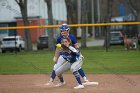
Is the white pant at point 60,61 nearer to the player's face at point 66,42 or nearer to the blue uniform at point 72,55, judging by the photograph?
the blue uniform at point 72,55

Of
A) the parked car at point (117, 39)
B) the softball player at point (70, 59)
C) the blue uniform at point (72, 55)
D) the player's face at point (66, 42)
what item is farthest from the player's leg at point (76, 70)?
the parked car at point (117, 39)

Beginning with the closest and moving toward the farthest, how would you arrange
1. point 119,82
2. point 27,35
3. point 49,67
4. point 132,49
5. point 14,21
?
point 119,82 < point 49,67 < point 132,49 < point 27,35 < point 14,21

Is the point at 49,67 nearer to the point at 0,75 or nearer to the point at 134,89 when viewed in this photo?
the point at 0,75

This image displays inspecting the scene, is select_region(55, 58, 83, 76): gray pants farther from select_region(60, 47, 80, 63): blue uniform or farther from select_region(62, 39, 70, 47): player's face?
select_region(62, 39, 70, 47): player's face

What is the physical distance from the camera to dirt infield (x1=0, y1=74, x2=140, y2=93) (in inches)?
425

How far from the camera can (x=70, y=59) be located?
11.1 m

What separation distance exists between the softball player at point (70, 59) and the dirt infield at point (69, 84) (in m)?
0.46

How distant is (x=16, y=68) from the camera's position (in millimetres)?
17203

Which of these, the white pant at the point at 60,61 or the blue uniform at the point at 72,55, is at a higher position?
the blue uniform at the point at 72,55

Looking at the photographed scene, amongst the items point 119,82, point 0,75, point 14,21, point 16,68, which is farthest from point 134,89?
point 14,21

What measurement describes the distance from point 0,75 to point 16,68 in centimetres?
226

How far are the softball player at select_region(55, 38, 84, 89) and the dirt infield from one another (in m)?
0.46

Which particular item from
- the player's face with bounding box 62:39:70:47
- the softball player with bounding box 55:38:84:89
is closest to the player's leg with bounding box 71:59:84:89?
the softball player with bounding box 55:38:84:89

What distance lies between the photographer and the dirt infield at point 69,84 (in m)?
10.8
